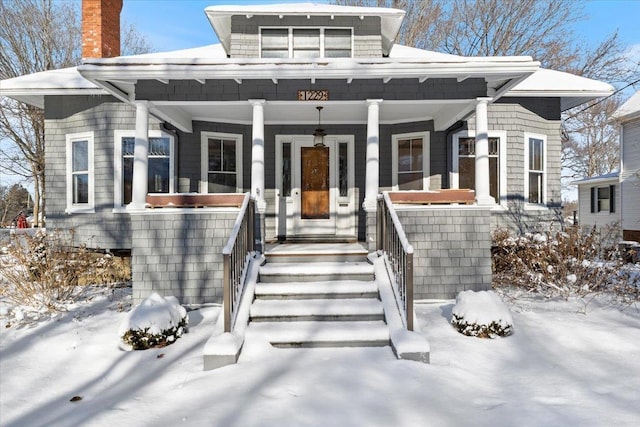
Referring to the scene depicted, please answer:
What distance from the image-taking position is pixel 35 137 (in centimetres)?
1714

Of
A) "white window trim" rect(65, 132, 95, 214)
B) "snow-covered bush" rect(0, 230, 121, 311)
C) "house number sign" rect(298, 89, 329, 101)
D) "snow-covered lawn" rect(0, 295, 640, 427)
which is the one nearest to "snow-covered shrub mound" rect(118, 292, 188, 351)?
"snow-covered lawn" rect(0, 295, 640, 427)

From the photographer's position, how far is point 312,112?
24.1 feet

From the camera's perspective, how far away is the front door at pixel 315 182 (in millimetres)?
8242

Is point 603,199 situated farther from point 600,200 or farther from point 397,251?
point 397,251

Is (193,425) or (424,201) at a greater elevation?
(424,201)

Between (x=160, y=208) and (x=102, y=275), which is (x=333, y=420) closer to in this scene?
(x=160, y=208)

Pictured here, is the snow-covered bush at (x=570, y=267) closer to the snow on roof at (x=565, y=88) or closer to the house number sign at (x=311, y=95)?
the snow on roof at (x=565, y=88)

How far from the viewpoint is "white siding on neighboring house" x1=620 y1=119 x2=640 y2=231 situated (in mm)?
13406

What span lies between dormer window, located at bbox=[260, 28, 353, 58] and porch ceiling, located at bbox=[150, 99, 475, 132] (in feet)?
4.60

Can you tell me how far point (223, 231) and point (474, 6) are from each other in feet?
59.5

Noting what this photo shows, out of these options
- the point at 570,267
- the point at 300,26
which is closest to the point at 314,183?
the point at 300,26

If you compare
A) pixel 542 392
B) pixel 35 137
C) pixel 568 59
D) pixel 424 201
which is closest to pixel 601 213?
pixel 568 59

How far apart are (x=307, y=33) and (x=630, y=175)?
12675mm

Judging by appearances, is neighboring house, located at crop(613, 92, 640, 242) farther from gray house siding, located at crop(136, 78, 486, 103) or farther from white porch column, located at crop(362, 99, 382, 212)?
white porch column, located at crop(362, 99, 382, 212)
